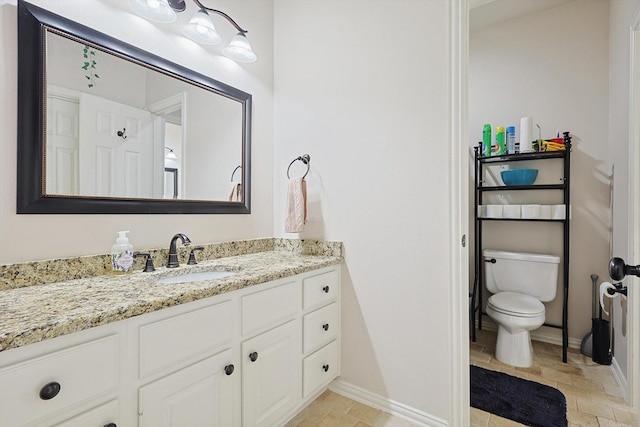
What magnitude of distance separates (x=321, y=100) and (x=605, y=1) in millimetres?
2303

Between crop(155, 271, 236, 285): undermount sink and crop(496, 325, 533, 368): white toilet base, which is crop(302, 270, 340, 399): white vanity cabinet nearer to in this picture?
crop(155, 271, 236, 285): undermount sink

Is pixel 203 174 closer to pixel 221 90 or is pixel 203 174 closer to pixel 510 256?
pixel 221 90

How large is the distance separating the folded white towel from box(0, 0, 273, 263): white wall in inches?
4.5

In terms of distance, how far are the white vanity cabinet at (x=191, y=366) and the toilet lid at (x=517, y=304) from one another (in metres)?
1.29

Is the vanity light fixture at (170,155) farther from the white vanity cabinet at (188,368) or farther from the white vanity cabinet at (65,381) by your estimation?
the white vanity cabinet at (65,381)

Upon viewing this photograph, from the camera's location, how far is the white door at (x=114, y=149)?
4.18 feet

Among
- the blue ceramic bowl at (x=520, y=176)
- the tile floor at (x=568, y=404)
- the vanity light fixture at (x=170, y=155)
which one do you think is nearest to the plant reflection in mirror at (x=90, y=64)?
the vanity light fixture at (x=170, y=155)

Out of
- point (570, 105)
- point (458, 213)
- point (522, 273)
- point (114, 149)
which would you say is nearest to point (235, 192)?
point (114, 149)

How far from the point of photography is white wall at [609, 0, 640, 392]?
5.93 ft

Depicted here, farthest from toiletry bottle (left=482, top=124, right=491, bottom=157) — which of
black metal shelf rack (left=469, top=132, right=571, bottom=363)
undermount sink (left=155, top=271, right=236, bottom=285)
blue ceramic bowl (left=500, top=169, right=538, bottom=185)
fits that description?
undermount sink (left=155, top=271, right=236, bottom=285)

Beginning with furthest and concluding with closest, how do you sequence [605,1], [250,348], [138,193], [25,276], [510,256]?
1. [510,256]
2. [605,1]
3. [138,193]
4. [250,348]
5. [25,276]

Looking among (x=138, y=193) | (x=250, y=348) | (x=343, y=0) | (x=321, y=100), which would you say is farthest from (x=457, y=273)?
(x=343, y=0)

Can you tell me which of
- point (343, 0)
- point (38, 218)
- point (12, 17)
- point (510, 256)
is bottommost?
point (510, 256)

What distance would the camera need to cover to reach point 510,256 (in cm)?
254
